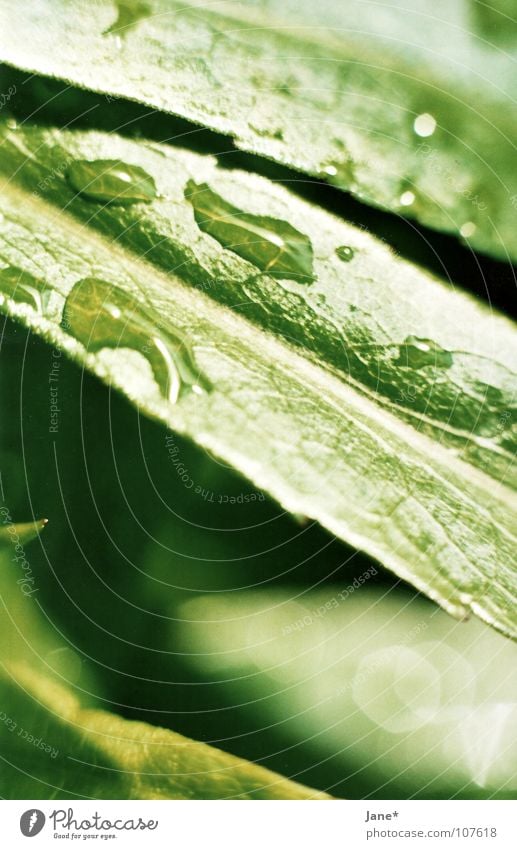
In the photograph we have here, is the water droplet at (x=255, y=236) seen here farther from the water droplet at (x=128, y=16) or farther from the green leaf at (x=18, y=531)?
the green leaf at (x=18, y=531)

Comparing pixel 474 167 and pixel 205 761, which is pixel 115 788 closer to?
pixel 205 761

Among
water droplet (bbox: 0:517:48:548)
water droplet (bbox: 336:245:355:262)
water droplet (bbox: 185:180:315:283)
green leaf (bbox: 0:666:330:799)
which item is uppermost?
water droplet (bbox: 336:245:355:262)

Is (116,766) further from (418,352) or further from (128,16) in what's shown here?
(128,16)

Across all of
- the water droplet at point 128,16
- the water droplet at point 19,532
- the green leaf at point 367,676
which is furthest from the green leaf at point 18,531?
the water droplet at point 128,16

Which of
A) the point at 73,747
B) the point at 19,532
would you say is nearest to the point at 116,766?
the point at 73,747

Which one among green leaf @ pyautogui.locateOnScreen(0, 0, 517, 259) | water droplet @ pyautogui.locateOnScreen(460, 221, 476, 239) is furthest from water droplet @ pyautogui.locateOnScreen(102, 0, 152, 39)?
water droplet @ pyautogui.locateOnScreen(460, 221, 476, 239)

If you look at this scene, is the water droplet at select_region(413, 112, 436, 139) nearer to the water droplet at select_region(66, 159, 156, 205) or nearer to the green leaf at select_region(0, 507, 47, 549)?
the water droplet at select_region(66, 159, 156, 205)

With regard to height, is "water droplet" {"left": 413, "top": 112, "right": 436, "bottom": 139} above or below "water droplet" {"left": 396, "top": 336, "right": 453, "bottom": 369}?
above
